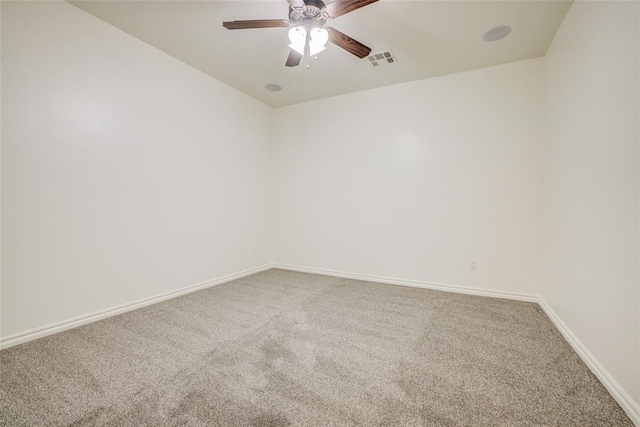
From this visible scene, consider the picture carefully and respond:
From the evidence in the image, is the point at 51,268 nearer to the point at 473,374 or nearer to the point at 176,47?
the point at 176,47

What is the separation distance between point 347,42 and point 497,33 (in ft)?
4.75

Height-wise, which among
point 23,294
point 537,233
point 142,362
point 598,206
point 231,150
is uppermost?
point 231,150

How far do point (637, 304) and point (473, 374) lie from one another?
849mm

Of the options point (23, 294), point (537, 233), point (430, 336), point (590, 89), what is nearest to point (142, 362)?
point (23, 294)

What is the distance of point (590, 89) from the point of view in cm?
178

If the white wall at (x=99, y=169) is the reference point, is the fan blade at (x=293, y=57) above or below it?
above

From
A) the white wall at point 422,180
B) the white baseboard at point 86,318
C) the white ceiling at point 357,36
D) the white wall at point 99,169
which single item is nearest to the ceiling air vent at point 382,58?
the white ceiling at point 357,36

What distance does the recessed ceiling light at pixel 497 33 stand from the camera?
2.34m

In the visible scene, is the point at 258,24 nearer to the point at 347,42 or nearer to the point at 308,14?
the point at 308,14

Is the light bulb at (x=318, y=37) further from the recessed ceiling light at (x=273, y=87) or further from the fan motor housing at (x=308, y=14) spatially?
the recessed ceiling light at (x=273, y=87)

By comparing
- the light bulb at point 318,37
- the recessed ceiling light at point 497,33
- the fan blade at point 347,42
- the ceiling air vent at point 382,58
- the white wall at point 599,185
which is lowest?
the white wall at point 599,185

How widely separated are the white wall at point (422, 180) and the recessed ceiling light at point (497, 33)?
592 millimetres

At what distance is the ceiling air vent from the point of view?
2770 millimetres

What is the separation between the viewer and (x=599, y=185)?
1.62m
